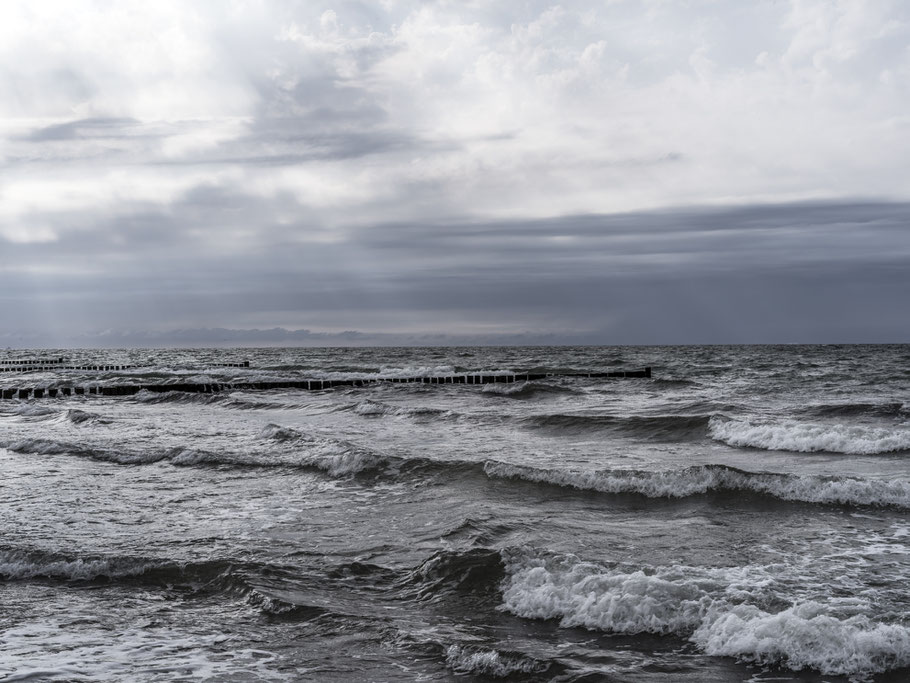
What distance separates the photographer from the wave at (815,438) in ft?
54.8

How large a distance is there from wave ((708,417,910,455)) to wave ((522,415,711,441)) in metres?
0.92

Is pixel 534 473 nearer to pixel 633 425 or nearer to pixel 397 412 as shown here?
pixel 633 425

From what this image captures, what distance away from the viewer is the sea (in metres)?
6.18

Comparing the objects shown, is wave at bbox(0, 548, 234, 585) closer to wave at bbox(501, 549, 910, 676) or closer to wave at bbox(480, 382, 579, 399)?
wave at bbox(501, 549, 910, 676)

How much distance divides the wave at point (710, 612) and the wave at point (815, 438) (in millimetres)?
10057

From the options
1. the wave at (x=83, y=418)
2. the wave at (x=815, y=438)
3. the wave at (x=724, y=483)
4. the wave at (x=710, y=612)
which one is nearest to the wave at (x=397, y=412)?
the wave at (x=83, y=418)

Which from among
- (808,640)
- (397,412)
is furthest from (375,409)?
(808,640)

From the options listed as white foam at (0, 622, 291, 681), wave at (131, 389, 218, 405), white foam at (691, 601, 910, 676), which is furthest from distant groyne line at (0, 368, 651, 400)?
white foam at (691, 601, 910, 676)

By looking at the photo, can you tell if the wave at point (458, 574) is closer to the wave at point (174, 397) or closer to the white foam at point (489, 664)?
the white foam at point (489, 664)

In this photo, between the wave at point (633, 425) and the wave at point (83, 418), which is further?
the wave at point (83, 418)

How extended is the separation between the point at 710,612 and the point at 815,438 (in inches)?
484

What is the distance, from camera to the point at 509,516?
11.1 meters

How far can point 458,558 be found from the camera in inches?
341

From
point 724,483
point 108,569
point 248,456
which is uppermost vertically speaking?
point 108,569
